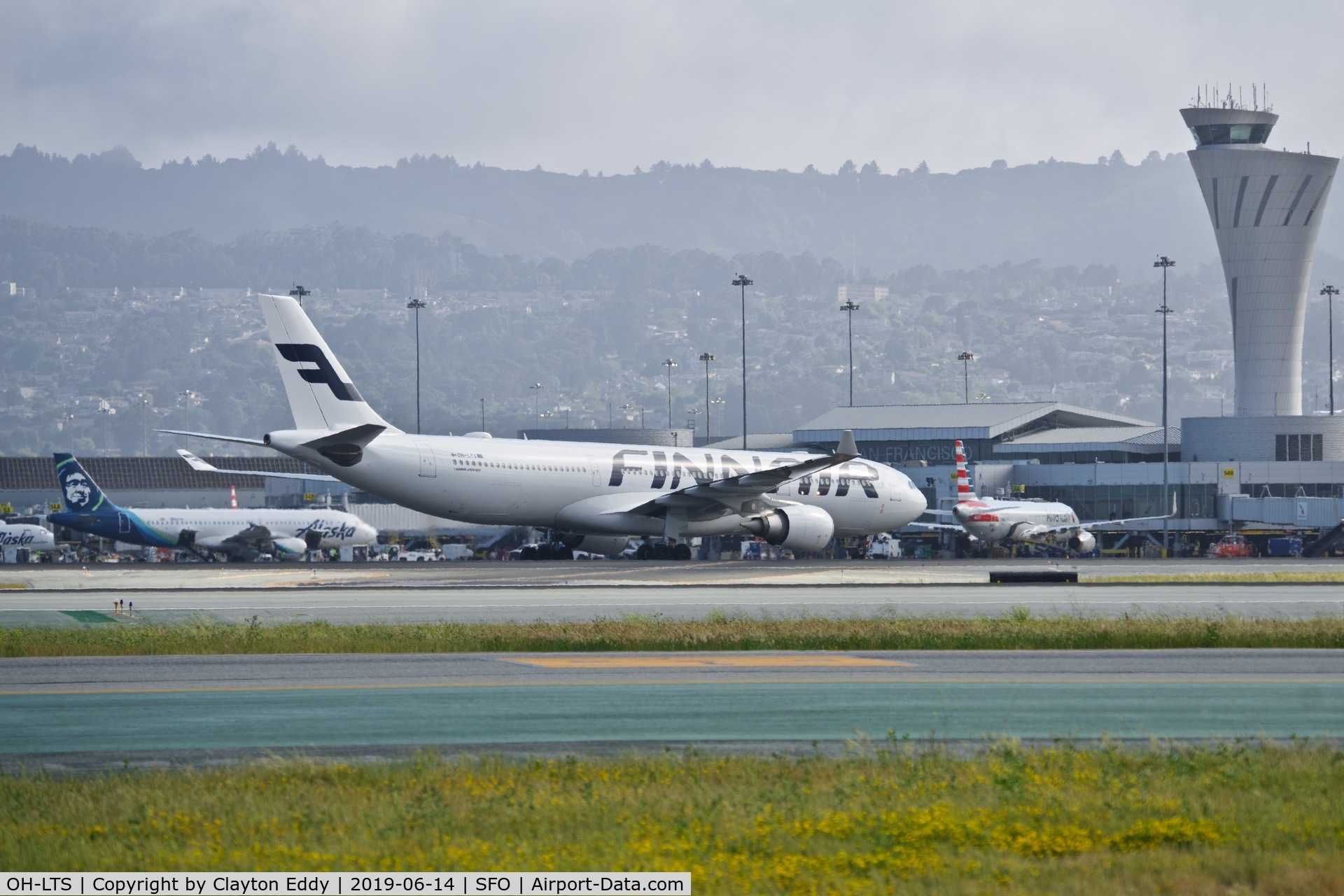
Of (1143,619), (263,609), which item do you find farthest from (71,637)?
(1143,619)

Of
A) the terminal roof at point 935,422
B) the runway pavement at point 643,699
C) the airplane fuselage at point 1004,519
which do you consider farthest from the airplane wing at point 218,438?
the terminal roof at point 935,422

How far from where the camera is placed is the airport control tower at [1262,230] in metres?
135

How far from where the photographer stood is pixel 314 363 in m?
44.9

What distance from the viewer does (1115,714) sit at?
50.2ft

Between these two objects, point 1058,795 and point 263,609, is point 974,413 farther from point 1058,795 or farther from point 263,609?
point 1058,795

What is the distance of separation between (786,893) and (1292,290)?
143303mm

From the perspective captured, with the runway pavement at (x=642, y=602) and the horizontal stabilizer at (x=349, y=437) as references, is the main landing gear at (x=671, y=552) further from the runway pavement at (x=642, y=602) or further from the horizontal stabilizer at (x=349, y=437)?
the runway pavement at (x=642, y=602)

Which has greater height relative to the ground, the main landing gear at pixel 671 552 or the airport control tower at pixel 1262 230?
the airport control tower at pixel 1262 230

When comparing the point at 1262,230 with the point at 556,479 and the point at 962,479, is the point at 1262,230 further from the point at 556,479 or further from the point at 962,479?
the point at 556,479

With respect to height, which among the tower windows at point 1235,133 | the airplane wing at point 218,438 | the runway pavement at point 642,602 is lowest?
the runway pavement at point 642,602

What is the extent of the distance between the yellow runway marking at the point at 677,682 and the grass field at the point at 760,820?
582 cm

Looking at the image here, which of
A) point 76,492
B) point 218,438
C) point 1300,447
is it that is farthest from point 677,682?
point 1300,447

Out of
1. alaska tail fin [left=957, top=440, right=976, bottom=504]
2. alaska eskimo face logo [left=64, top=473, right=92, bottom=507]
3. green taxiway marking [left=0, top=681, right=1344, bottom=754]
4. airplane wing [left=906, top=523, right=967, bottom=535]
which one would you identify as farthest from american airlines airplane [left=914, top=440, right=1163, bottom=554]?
green taxiway marking [left=0, top=681, right=1344, bottom=754]

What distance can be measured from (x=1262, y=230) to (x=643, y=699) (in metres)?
134
